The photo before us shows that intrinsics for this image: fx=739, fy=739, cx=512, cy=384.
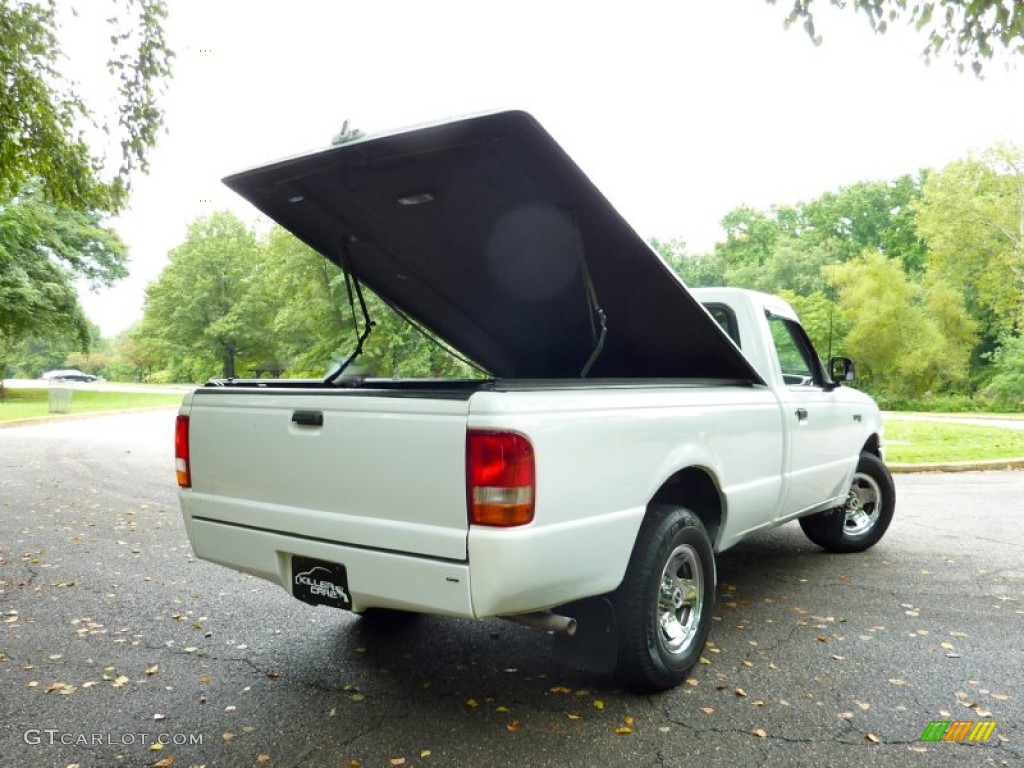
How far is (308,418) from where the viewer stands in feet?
10.1


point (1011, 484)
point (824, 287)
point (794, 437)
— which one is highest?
point (824, 287)

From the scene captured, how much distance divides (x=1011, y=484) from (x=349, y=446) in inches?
400

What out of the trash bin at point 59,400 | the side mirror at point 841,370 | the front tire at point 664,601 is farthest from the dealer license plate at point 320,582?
the trash bin at point 59,400

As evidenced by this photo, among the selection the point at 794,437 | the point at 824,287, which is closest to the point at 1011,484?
the point at 794,437

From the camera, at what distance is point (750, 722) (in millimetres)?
3117

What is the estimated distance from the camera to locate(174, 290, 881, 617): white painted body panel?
2678 mm

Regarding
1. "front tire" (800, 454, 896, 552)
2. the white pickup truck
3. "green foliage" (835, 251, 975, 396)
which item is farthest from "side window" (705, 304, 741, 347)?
"green foliage" (835, 251, 975, 396)

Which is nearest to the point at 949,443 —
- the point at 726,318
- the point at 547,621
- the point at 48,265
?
the point at 726,318

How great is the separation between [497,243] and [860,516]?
4.03 metres

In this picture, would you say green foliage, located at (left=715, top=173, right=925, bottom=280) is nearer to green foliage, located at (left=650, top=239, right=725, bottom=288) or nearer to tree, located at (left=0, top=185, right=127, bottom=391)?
green foliage, located at (left=650, top=239, right=725, bottom=288)

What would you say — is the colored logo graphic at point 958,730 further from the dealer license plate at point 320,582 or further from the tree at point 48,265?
the tree at point 48,265

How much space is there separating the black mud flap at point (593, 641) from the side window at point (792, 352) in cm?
239

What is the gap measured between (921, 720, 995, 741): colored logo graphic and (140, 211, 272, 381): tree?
4545 centimetres

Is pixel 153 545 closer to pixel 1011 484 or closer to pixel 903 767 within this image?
pixel 903 767
